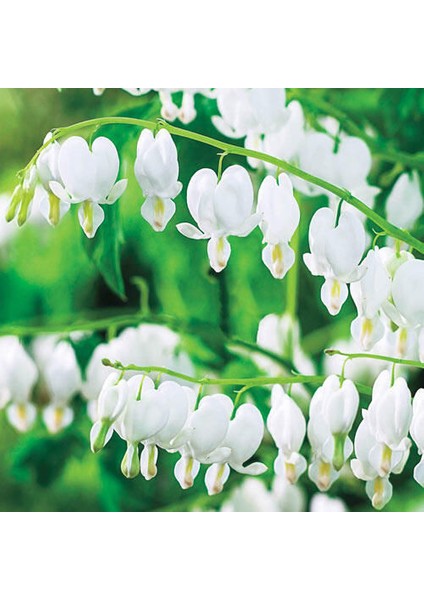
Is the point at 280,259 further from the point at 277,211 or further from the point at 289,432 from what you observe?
the point at 289,432

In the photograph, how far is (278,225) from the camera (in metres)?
1.24

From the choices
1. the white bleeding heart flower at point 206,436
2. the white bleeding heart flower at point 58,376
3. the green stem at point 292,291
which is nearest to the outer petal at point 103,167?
the white bleeding heart flower at point 206,436

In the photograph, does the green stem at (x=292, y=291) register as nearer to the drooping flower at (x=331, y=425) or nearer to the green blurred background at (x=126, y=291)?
the green blurred background at (x=126, y=291)

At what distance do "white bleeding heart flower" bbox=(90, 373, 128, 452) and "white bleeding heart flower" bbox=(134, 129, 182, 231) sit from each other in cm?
22

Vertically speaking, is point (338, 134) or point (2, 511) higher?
point (338, 134)

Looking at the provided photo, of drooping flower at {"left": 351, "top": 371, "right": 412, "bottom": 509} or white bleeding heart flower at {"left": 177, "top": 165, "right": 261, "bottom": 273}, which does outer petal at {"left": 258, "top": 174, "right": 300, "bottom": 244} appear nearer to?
white bleeding heart flower at {"left": 177, "top": 165, "right": 261, "bottom": 273}

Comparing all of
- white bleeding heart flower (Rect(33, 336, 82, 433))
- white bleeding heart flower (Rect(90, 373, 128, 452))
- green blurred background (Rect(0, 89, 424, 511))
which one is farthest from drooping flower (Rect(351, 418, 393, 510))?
white bleeding heart flower (Rect(33, 336, 82, 433))

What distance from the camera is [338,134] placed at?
1.58 m

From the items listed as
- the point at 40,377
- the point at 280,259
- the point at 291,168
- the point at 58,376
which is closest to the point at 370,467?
the point at 280,259

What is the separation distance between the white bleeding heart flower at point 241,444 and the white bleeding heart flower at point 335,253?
215mm
